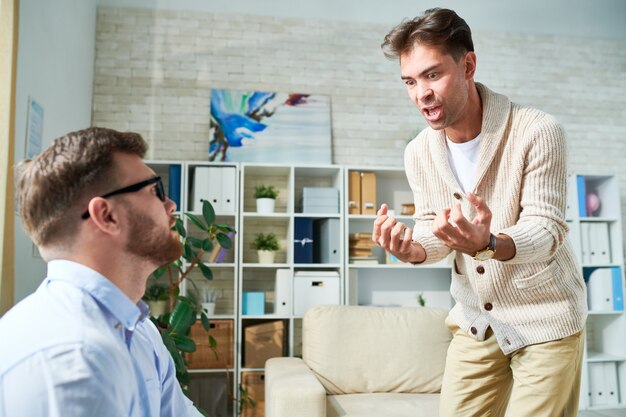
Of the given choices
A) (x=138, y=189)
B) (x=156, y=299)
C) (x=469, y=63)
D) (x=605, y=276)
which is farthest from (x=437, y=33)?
(x=605, y=276)

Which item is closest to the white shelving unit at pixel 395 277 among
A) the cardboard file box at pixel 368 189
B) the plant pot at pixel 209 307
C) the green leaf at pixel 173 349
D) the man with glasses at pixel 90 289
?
the cardboard file box at pixel 368 189

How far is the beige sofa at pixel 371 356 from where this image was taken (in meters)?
3.36

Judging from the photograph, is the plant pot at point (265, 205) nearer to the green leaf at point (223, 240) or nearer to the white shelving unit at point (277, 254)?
the white shelving unit at point (277, 254)

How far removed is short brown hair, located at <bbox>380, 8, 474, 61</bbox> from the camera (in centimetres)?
163

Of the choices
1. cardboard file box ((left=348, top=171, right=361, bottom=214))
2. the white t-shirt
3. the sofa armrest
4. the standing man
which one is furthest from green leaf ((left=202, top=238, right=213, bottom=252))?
the white t-shirt

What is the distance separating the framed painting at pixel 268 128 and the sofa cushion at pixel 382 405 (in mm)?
2228

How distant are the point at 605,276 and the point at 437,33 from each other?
393 centimetres

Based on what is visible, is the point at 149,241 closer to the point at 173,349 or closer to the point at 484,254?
the point at 484,254

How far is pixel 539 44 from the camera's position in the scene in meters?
5.55

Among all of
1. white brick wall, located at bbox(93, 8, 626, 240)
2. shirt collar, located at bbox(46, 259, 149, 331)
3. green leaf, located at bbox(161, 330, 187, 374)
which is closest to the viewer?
shirt collar, located at bbox(46, 259, 149, 331)

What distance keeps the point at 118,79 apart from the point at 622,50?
16.0ft

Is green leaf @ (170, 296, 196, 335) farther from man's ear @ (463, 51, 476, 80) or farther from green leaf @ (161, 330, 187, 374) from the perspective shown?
man's ear @ (463, 51, 476, 80)

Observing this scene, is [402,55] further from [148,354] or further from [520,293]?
[148,354]

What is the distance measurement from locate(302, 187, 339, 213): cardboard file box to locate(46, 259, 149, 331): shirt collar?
11.4 ft
